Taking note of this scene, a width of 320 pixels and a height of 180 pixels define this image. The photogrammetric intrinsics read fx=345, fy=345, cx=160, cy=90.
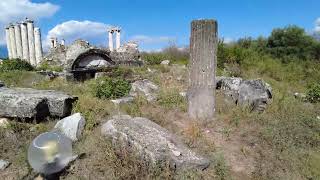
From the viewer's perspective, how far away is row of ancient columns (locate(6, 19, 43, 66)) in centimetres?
2961

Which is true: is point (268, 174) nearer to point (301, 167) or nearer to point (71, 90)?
point (301, 167)

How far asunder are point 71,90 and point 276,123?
540cm

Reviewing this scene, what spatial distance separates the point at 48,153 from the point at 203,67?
385 cm

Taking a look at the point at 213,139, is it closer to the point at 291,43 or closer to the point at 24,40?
the point at 291,43

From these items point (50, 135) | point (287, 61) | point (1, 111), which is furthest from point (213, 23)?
point (287, 61)

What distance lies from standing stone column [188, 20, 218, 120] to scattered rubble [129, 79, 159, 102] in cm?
151

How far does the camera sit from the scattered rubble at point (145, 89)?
9055 mm

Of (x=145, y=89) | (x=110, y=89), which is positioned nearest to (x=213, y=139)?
(x=110, y=89)

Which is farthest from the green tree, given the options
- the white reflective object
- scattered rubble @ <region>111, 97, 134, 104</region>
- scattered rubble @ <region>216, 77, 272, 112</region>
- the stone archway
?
the white reflective object

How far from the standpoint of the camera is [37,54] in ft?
96.9

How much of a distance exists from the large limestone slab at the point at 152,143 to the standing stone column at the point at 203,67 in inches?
70.9

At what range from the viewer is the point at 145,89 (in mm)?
10023

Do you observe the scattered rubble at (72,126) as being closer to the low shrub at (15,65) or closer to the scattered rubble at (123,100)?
the scattered rubble at (123,100)

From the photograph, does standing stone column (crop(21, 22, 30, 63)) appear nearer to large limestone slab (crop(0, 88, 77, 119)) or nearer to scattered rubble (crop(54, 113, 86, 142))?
large limestone slab (crop(0, 88, 77, 119))
